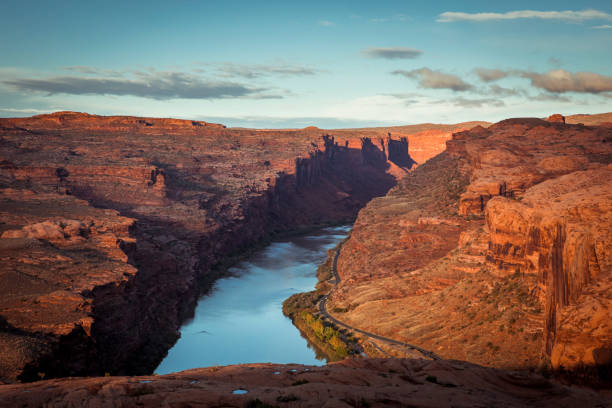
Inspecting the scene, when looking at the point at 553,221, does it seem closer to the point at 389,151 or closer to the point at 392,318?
the point at 392,318

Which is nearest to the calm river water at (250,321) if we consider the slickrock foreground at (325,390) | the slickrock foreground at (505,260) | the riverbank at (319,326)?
the riverbank at (319,326)

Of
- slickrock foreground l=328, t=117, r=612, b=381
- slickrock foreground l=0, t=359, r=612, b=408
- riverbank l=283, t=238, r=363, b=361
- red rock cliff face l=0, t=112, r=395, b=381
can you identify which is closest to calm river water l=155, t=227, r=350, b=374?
riverbank l=283, t=238, r=363, b=361

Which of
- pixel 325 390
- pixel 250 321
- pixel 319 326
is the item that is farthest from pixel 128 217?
pixel 325 390

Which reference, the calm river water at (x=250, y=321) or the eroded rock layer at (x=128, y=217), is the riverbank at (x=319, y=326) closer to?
the calm river water at (x=250, y=321)

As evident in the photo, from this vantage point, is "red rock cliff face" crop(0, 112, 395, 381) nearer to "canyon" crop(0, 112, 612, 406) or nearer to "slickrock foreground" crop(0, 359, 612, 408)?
"canyon" crop(0, 112, 612, 406)

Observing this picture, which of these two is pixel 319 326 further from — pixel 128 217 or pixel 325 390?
pixel 128 217

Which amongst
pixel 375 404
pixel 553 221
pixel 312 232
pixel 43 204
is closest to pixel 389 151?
pixel 312 232
